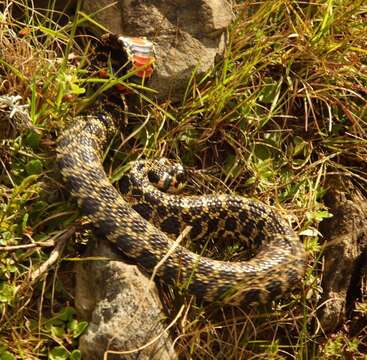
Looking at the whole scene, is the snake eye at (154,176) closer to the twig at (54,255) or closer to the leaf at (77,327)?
the twig at (54,255)

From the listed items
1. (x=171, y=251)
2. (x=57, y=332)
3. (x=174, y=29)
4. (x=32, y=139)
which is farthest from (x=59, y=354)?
(x=174, y=29)

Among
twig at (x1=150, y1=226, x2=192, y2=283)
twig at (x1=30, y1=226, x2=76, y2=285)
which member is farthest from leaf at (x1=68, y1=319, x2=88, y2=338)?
twig at (x1=150, y1=226, x2=192, y2=283)

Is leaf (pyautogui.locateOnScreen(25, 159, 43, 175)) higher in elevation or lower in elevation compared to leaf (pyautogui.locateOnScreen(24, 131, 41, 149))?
lower

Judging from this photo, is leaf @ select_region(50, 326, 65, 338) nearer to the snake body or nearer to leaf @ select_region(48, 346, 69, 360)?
leaf @ select_region(48, 346, 69, 360)

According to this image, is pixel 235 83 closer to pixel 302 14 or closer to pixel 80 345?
pixel 302 14

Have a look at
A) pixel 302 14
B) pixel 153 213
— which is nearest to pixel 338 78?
pixel 302 14
